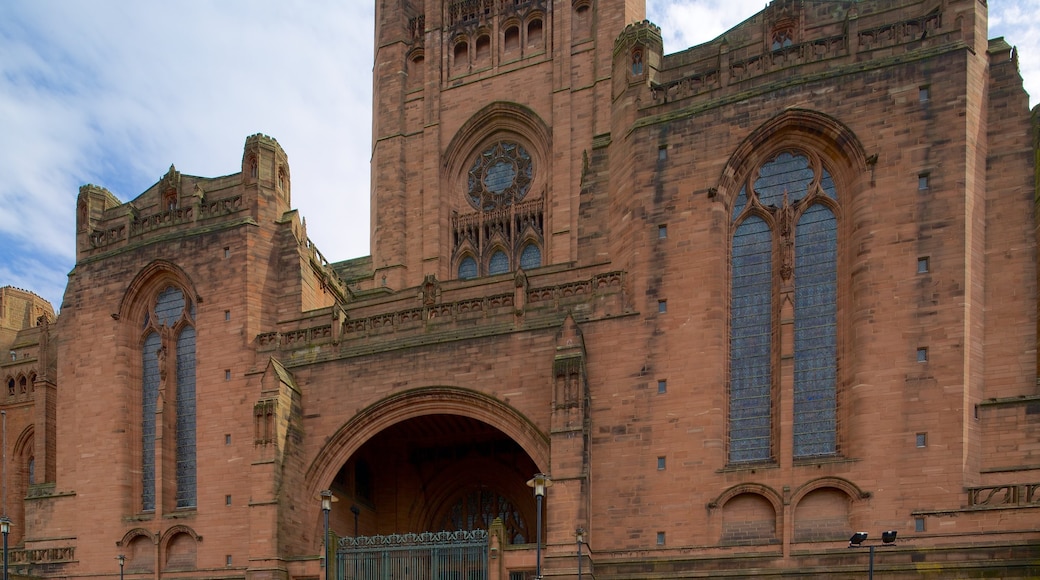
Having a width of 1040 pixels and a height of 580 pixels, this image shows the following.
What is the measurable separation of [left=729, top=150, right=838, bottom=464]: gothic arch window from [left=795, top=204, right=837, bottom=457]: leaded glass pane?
24 millimetres

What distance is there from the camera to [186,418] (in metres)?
32.4

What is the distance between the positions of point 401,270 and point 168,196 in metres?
8.93

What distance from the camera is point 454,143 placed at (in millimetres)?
39938

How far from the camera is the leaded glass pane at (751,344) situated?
24.8m

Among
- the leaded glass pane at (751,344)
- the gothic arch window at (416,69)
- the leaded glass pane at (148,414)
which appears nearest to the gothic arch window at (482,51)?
the gothic arch window at (416,69)

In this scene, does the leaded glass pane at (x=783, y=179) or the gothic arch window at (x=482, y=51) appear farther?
the gothic arch window at (x=482, y=51)

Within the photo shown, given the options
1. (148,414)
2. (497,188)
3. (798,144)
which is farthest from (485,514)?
(798,144)

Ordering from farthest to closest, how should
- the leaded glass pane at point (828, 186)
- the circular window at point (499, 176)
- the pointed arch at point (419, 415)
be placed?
the circular window at point (499, 176)
the pointed arch at point (419, 415)
the leaded glass pane at point (828, 186)

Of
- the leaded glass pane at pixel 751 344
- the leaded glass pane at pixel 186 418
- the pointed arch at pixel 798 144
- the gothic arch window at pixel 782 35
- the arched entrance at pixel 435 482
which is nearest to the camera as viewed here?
the leaded glass pane at pixel 751 344

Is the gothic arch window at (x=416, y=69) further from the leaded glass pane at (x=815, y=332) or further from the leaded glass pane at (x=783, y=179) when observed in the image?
the leaded glass pane at (x=815, y=332)

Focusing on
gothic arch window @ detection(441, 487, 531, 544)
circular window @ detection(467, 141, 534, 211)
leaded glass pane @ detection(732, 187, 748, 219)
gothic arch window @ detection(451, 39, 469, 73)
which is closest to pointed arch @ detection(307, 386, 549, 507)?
gothic arch window @ detection(441, 487, 531, 544)

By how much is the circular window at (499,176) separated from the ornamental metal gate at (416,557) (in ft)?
50.1

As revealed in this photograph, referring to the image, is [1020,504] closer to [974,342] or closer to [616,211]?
[974,342]

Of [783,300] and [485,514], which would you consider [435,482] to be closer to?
[485,514]
